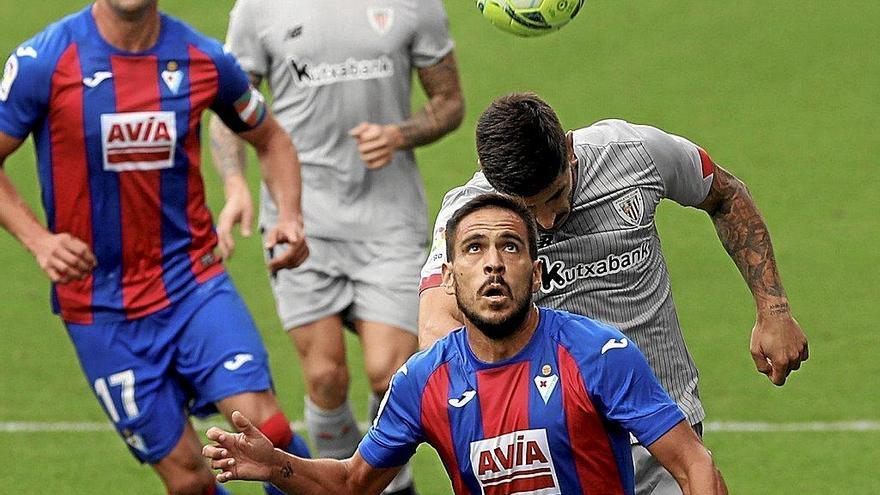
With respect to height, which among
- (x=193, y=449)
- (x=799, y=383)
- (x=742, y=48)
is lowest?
(x=742, y=48)

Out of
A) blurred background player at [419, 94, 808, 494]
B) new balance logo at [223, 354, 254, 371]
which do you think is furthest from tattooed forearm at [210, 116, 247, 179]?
blurred background player at [419, 94, 808, 494]

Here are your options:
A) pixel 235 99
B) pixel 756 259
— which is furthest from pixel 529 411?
pixel 235 99

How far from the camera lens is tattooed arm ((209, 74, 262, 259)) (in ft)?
25.3

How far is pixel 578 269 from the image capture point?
19.4 ft

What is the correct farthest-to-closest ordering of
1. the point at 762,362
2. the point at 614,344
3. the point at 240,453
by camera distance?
the point at 762,362
the point at 614,344
the point at 240,453

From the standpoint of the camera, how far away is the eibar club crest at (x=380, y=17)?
28.6 feet

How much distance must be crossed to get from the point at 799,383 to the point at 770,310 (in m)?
4.17

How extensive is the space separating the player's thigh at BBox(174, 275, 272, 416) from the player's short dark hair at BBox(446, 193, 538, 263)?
2.18 m

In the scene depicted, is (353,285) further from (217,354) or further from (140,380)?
(140,380)

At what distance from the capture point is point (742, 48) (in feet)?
55.5

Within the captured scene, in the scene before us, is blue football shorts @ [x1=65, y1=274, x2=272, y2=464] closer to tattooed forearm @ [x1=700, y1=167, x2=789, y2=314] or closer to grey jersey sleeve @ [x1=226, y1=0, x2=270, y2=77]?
grey jersey sleeve @ [x1=226, y1=0, x2=270, y2=77]

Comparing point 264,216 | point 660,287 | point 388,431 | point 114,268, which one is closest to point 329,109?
point 264,216

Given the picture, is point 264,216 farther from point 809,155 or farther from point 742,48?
point 742,48

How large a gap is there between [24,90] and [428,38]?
7.35 ft
